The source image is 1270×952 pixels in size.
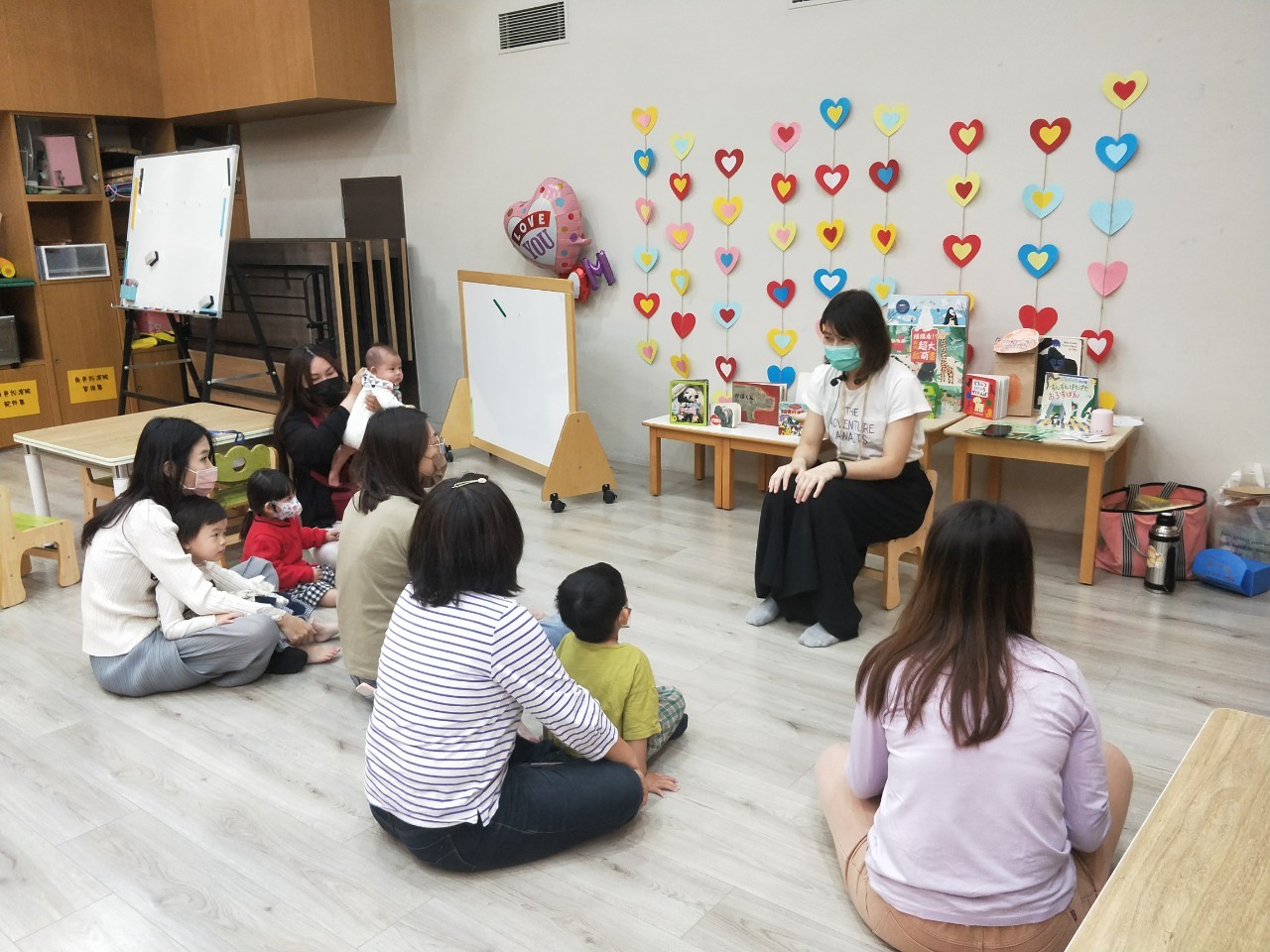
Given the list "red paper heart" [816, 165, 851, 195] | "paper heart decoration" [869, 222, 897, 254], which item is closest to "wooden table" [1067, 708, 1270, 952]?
"paper heart decoration" [869, 222, 897, 254]

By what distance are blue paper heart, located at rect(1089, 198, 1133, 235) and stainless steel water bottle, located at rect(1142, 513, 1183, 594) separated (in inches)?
43.0

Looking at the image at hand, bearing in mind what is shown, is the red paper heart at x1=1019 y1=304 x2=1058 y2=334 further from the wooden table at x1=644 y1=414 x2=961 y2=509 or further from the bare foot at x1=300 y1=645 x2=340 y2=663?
the bare foot at x1=300 y1=645 x2=340 y2=663

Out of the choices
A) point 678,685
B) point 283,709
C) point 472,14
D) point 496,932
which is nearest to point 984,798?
point 496,932

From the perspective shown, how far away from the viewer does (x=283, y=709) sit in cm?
285

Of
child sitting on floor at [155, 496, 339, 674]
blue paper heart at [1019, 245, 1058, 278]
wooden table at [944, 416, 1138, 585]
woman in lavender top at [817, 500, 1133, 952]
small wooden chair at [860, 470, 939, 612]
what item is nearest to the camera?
woman in lavender top at [817, 500, 1133, 952]

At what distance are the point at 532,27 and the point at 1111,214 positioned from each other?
121 inches

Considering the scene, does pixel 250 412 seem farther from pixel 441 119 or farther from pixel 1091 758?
pixel 1091 758

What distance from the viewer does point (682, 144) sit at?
487 centimetres

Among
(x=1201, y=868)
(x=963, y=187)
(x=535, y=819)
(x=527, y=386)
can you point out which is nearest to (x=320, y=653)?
(x=535, y=819)

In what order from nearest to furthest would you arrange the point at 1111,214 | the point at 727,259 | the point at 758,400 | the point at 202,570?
the point at 202,570
the point at 1111,214
the point at 758,400
the point at 727,259

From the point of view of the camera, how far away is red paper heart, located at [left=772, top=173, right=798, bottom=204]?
14.9 ft

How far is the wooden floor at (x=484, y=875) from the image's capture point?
196 cm

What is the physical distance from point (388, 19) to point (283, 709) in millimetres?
4526

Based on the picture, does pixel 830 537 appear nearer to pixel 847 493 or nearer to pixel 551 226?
pixel 847 493
